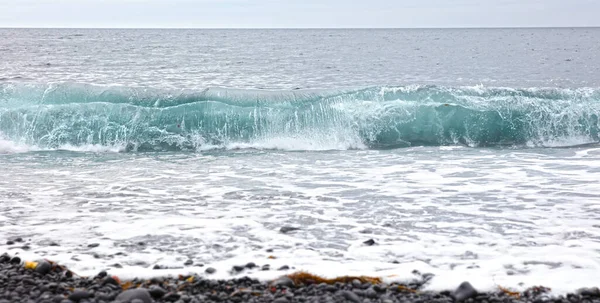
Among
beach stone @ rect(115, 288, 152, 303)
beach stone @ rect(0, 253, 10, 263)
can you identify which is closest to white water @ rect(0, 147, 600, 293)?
beach stone @ rect(0, 253, 10, 263)

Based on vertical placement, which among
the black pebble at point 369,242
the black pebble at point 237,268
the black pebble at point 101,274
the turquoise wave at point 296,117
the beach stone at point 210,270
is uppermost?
the turquoise wave at point 296,117

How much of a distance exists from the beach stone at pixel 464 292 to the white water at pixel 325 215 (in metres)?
0.22

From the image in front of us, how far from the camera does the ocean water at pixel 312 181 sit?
573cm

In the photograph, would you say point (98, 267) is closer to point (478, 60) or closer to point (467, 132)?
point (467, 132)

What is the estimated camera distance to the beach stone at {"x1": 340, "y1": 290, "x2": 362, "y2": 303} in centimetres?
448

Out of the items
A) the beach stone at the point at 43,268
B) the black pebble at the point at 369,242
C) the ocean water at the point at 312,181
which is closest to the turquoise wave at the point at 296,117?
the ocean water at the point at 312,181

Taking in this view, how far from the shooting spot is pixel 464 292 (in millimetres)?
4629

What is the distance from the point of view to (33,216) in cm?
712

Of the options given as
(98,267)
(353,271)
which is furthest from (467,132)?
(98,267)

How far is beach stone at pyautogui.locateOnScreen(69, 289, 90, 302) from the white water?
0.62 m

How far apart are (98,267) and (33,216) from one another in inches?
89.7

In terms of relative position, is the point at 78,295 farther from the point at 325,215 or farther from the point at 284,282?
the point at 325,215

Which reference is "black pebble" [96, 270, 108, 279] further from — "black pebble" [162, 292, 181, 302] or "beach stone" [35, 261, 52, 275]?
"black pebble" [162, 292, 181, 302]

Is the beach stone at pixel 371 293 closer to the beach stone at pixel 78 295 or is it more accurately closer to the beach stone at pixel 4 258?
the beach stone at pixel 78 295
